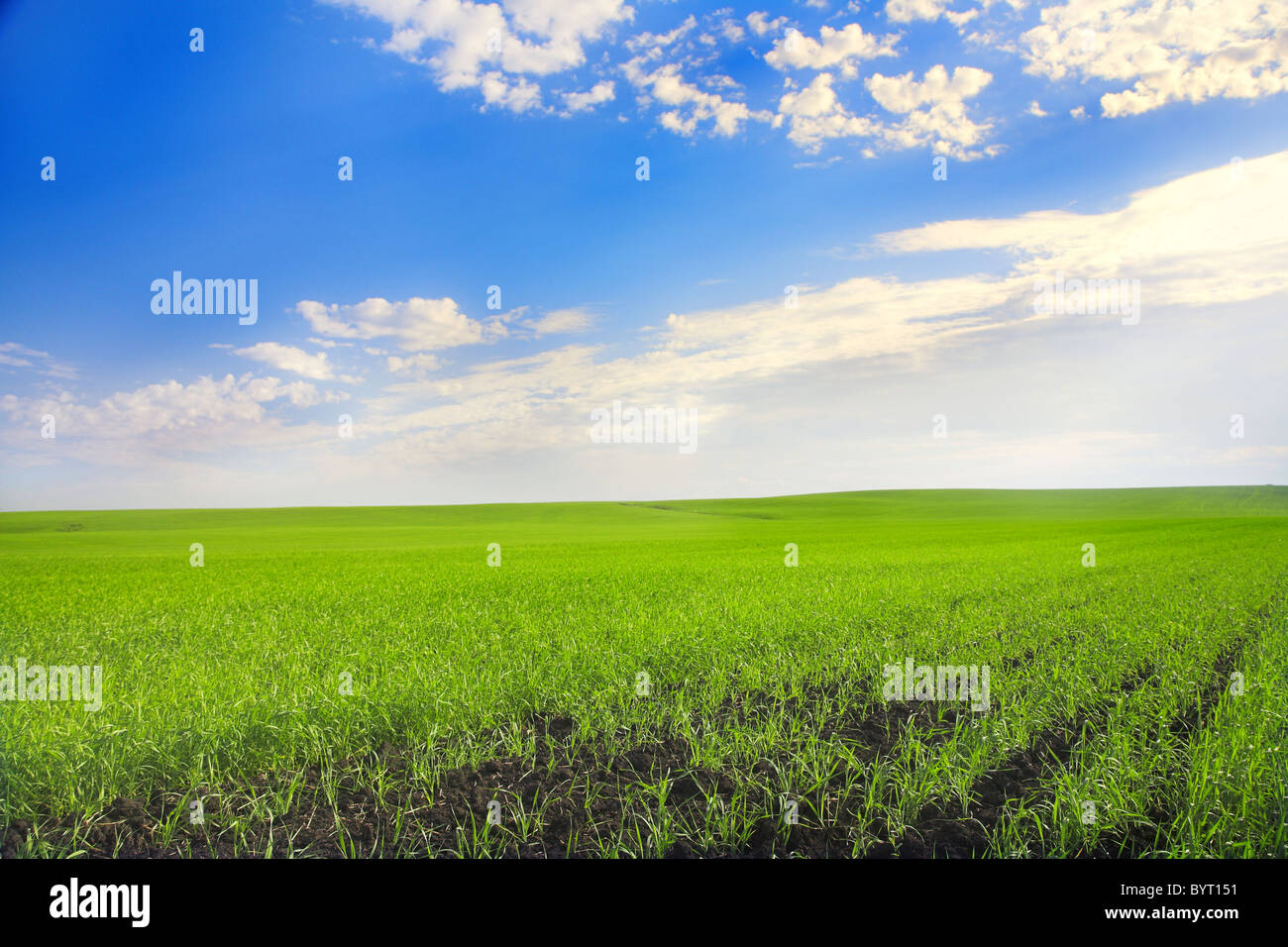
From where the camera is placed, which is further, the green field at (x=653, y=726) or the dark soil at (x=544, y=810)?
the green field at (x=653, y=726)

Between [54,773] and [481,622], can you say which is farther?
[481,622]

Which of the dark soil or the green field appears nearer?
the dark soil

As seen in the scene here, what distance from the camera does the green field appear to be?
5.51 metres

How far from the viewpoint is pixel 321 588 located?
65.2ft

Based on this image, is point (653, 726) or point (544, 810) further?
point (653, 726)

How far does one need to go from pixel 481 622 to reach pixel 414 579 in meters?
9.68

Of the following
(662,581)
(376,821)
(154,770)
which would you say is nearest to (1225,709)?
(376,821)

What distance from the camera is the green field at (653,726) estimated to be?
5512mm

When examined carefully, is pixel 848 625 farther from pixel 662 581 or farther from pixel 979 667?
pixel 662 581

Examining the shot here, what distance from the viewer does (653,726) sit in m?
7.60

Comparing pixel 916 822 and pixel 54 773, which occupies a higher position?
pixel 54 773
